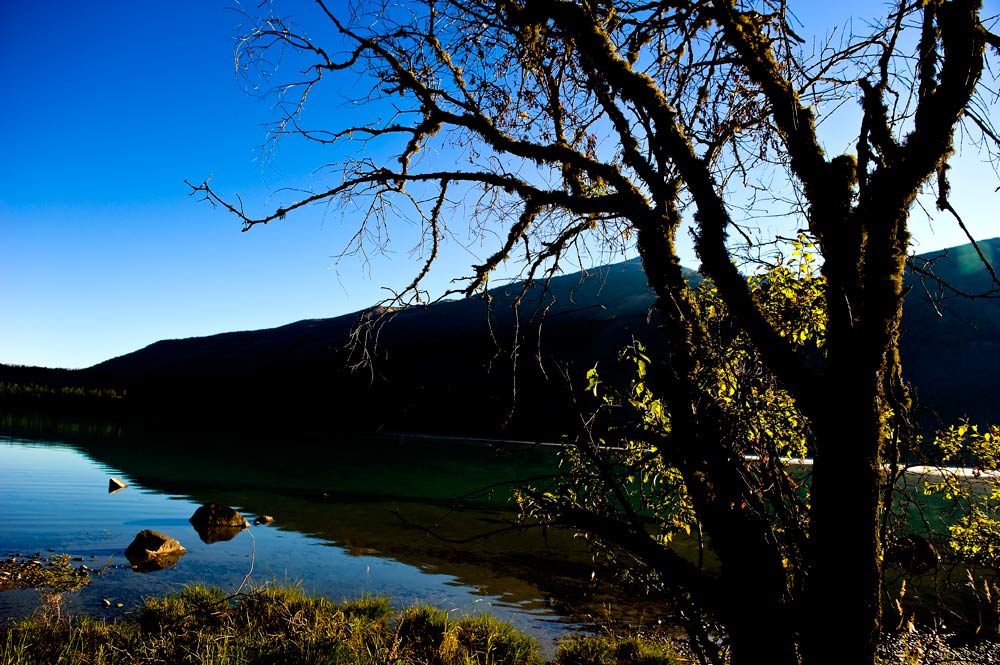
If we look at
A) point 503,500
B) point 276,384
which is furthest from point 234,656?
point 276,384

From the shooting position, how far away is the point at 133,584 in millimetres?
13852

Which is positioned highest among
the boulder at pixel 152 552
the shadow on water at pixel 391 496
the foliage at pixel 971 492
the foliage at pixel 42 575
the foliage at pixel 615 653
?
the foliage at pixel 971 492

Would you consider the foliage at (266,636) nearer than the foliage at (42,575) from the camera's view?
Yes

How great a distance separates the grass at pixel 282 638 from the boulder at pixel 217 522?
29.9 ft

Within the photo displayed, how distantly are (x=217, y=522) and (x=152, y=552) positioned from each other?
5036mm

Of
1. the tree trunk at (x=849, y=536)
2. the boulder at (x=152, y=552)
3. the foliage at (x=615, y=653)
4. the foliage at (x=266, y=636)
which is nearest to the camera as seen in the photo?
the tree trunk at (x=849, y=536)

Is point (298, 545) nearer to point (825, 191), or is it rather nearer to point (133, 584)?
point (133, 584)

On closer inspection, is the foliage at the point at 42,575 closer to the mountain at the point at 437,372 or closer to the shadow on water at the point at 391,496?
the shadow on water at the point at 391,496

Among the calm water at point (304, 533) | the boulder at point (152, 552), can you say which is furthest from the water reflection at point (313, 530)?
the boulder at point (152, 552)

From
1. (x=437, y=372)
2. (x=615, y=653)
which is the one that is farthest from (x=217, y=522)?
(x=437, y=372)

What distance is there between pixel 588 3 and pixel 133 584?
1531cm

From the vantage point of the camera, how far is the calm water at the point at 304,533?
558 inches

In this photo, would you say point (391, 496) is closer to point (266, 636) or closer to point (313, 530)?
point (313, 530)

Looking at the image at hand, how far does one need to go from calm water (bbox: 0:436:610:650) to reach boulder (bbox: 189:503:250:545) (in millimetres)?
424
